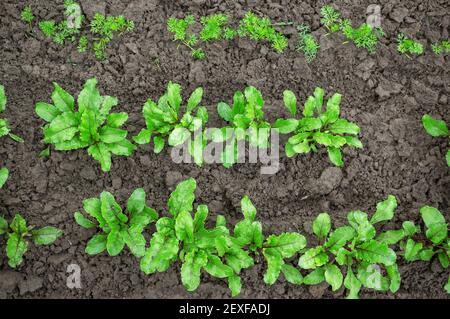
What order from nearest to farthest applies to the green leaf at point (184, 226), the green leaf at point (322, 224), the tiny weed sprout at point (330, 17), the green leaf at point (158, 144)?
1. the green leaf at point (184, 226)
2. the green leaf at point (322, 224)
3. the green leaf at point (158, 144)
4. the tiny weed sprout at point (330, 17)

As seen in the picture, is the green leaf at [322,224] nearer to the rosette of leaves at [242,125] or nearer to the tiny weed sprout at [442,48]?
the rosette of leaves at [242,125]

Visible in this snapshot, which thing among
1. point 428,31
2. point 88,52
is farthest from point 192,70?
point 428,31

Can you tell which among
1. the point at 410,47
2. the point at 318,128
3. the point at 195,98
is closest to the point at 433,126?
the point at 410,47

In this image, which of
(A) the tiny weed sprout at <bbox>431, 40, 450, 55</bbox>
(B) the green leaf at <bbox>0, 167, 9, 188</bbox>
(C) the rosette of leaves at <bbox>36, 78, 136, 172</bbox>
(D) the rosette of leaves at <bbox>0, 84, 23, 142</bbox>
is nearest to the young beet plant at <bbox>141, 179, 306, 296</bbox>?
(C) the rosette of leaves at <bbox>36, 78, 136, 172</bbox>

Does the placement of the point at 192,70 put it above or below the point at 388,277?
above

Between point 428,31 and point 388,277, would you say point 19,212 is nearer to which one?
point 388,277

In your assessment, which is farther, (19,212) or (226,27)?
(226,27)

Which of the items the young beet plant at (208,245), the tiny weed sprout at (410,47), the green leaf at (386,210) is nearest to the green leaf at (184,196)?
the young beet plant at (208,245)
